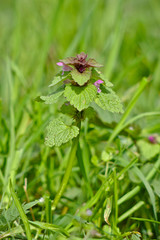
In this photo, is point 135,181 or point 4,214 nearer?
point 4,214

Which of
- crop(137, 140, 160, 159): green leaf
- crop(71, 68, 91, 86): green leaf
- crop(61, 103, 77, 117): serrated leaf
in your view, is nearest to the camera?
crop(71, 68, 91, 86): green leaf

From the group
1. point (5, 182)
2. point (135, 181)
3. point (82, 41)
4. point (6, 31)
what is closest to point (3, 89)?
point (82, 41)

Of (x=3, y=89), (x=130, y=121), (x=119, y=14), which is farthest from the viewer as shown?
(x=3, y=89)

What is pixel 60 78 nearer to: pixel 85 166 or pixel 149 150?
pixel 85 166

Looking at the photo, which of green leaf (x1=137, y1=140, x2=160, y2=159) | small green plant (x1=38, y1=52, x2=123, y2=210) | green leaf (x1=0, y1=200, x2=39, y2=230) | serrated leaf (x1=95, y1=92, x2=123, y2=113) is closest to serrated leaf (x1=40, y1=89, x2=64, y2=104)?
small green plant (x1=38, y1=52, x2=123, y2=210)

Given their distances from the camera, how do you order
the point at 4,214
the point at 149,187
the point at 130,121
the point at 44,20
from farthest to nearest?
1. the point at 44,20
2. the point at 130,121
3. the point at 149,187
4. the point at 4,214

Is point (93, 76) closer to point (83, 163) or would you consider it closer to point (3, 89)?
point (83, 163)

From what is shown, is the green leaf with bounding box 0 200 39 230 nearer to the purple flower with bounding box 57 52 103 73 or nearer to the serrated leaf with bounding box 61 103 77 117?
the serrated leaf with bounding box 61 103 77 117

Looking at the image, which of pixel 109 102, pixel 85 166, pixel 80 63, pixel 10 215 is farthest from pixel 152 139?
pixel 10 215
